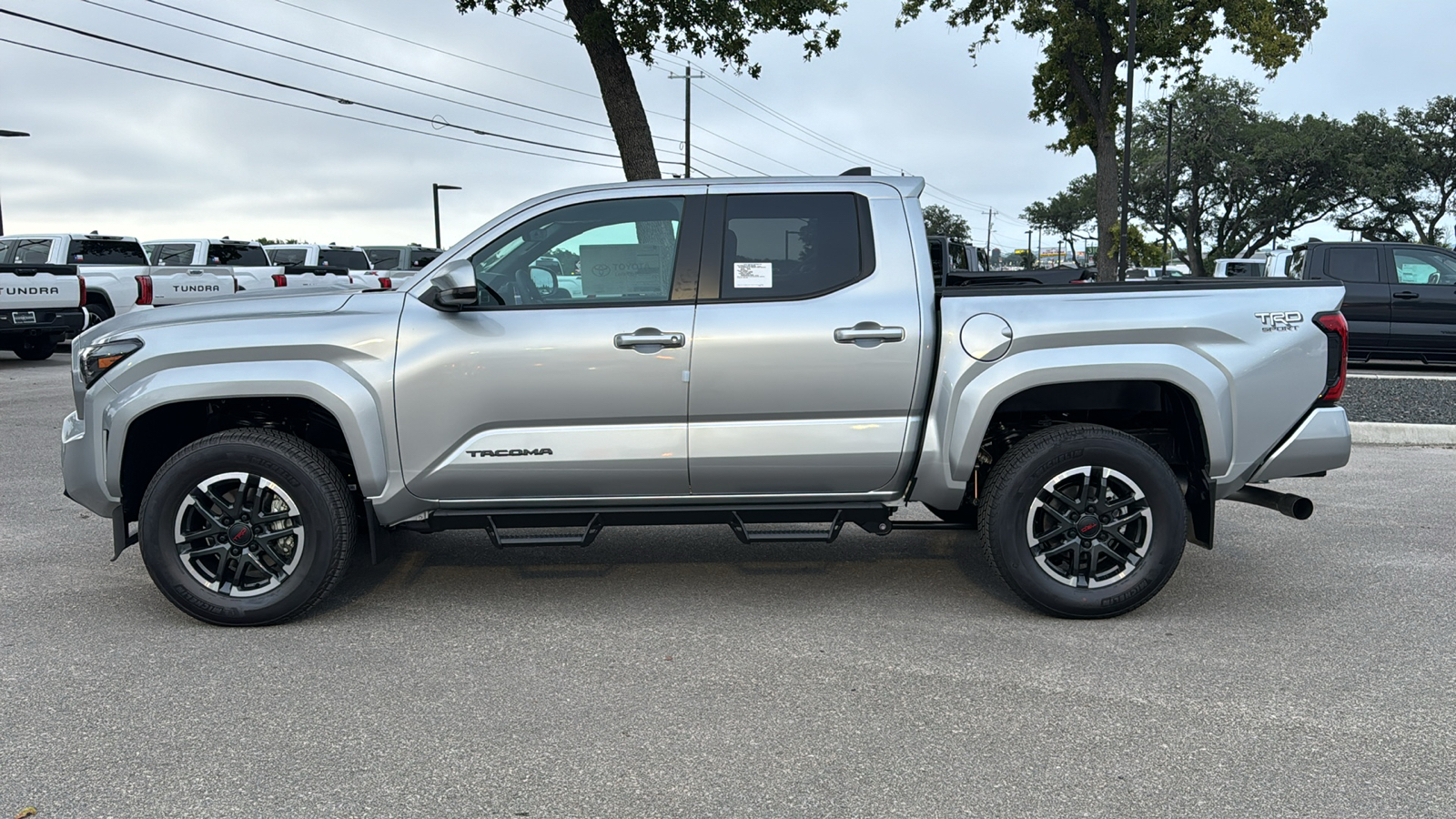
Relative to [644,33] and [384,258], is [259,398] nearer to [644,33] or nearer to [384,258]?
[644,33]

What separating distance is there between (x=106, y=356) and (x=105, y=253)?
58.7 ft

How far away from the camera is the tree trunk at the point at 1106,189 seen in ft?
92.6

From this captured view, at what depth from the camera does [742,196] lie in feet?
16.7

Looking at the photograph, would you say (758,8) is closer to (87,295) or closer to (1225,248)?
(87,295)

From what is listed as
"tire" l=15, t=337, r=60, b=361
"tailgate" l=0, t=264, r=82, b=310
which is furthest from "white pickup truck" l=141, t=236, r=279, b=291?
"tailgate" l=0, t=264, r=82, b=310

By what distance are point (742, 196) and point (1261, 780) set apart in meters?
3.08

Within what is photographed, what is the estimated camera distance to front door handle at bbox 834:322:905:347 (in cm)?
482

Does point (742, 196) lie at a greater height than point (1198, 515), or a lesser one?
greater

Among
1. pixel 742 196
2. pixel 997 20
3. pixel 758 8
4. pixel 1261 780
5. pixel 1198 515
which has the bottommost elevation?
pixel 1261 780

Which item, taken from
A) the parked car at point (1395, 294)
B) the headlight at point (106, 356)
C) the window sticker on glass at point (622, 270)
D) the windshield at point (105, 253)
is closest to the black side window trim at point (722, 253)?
the window sticker on glass at point (622, 270)

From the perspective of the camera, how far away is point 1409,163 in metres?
50.0

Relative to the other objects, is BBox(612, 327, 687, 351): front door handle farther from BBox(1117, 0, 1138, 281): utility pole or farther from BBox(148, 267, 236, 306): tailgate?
BBox(1117, 0, 1138, 281): utility pole

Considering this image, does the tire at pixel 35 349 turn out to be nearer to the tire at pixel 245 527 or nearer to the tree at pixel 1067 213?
the tire at pixel 245 527

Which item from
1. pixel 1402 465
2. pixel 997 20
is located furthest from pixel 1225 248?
pixel 1402 465
